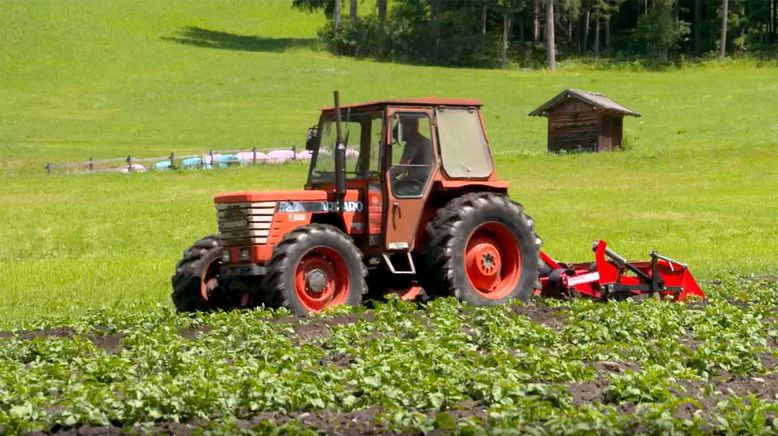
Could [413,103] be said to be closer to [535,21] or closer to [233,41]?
[535,21]

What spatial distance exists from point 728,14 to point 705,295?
77854 mm

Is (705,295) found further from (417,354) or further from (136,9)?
(136,9)

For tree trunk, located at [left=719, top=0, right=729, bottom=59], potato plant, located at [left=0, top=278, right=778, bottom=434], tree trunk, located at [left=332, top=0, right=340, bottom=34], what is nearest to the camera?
potato plant, located at [left=0, top=278, right=778, bottom=434]

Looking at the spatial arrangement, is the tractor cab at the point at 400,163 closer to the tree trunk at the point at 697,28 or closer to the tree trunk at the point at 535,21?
the tree trunk at the point at 535,21

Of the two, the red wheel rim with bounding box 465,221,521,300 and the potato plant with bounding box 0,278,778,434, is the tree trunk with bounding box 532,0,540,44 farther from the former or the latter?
the potato plant with bounding box 0,278,778,434

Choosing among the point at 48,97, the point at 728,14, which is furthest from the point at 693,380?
the point at 728,14

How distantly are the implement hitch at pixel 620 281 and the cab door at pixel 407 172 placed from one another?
2091 millimetres

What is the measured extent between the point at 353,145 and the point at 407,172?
0.80m

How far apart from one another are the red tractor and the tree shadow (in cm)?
7394

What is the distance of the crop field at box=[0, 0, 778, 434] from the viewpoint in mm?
9102

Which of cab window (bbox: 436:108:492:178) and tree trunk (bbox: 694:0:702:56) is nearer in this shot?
cab window (bbox: 436:108:492:178)

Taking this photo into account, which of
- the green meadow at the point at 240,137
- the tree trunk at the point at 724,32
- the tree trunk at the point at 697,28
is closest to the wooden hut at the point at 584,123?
the green meadow at the point at 240,137

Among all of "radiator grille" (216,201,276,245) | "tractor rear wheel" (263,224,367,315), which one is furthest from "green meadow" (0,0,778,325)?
"tractor rear wheel" (263,224,367,315)

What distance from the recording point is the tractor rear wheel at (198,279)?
1561 centimetres
